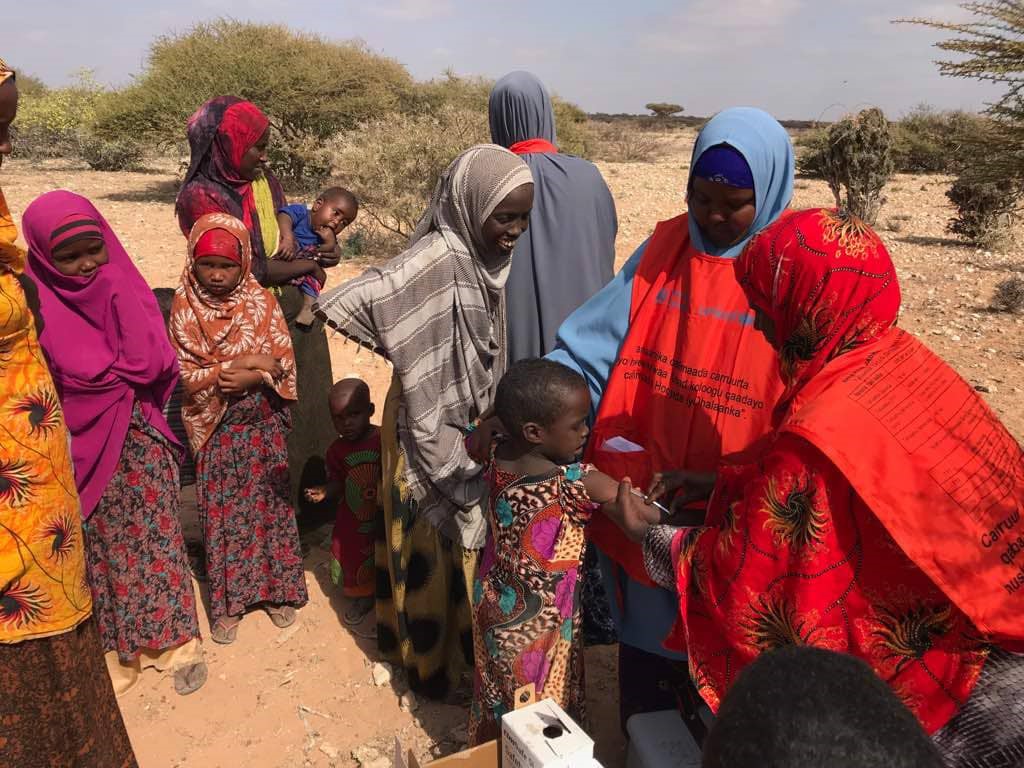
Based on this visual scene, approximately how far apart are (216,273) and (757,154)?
2.14m

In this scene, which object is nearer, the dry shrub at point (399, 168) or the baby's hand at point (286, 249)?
the baby's hand at point (286, 249)

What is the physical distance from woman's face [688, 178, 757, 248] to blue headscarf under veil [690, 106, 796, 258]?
0.9 inches

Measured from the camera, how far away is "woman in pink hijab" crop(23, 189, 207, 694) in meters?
2.52

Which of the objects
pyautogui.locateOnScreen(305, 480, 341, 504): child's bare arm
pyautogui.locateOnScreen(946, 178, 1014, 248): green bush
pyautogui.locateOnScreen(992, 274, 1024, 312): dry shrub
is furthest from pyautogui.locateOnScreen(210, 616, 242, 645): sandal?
pyautogui.locateOnScreen(946, 178, 1014, 248): green bush

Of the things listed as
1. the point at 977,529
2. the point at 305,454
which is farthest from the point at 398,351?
the point at 305,454

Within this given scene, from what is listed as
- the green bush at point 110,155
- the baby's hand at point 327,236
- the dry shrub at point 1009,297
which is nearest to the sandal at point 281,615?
the baby's hand at point 327,236

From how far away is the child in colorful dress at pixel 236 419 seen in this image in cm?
300

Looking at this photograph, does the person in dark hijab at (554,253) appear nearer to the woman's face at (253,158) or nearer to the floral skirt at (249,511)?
the floral skirt at (249,511)

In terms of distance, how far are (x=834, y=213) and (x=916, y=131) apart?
86.0 ft

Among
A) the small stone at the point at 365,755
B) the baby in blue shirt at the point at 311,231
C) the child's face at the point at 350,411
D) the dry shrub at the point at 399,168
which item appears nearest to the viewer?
Result: the small stone at the point at 365,755

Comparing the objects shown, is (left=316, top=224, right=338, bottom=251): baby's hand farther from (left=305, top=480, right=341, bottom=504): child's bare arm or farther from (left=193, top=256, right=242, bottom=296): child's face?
(left=305, top=480, right=341, bottom=504): child's bare arm

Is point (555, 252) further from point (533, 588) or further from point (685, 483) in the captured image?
point (533, 588)

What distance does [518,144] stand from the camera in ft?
11.1

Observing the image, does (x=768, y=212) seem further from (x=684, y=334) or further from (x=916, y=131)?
(x=916, y=131)
